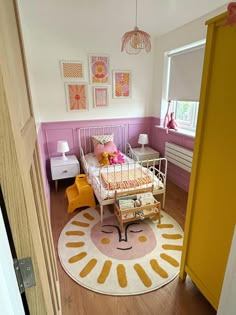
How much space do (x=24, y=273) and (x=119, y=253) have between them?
1.58 meters

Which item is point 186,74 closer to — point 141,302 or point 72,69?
point 72,69

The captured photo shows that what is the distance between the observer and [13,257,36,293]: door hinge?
0.55 metres

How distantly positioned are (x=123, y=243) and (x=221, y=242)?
114 centimetres

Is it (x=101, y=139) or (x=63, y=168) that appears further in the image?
(x=101, y=139)

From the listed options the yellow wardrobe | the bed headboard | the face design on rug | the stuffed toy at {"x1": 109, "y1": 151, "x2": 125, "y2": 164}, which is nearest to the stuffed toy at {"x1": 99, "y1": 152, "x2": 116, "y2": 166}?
the stuffed toy at {"x1": 109, "y1": 151, "x2": 125, "y2": 164}

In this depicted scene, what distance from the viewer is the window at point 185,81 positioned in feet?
8.98

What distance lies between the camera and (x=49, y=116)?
327cm

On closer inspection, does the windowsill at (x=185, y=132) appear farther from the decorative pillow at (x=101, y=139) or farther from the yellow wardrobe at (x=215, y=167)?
the yellow wardrobe at (x=215, y=167)

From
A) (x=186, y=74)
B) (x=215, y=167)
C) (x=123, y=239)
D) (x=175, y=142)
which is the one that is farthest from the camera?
(x=175, y=142)

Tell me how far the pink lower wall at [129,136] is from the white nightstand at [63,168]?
14 cm

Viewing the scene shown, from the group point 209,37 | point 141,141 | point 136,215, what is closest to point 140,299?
point 136,215

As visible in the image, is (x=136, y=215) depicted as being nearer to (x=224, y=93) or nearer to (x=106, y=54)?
(x=224, y=93)

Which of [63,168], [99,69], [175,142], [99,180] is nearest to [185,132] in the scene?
[175,142]

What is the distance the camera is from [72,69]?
10.4ft
